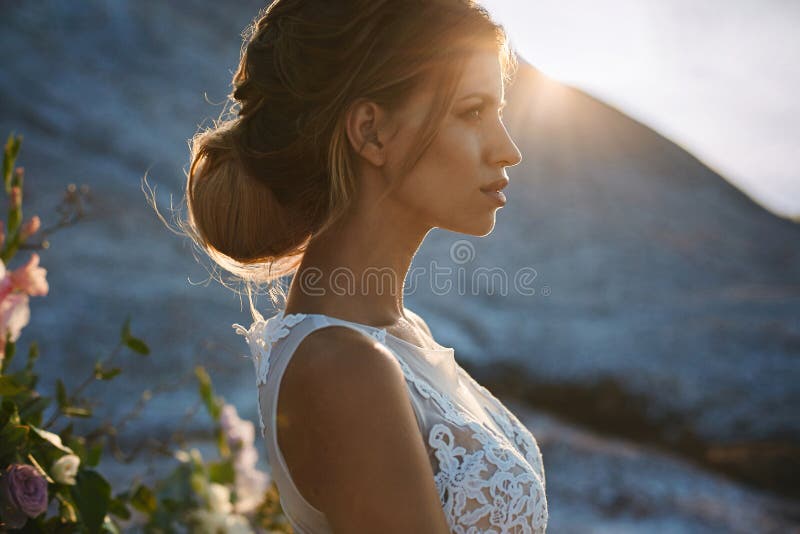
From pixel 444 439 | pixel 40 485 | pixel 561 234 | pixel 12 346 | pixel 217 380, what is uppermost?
pixel 561 234

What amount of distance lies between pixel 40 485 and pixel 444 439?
64 cm

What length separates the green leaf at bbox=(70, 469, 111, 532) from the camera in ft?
4.33

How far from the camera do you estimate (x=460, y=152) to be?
1332 mm

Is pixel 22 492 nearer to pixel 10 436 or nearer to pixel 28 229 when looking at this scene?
pixel 10 436

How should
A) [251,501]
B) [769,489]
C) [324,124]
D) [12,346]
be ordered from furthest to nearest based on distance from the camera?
[769,489], [251,501], [12,346], [324,124]

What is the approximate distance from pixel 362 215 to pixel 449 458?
461 mm

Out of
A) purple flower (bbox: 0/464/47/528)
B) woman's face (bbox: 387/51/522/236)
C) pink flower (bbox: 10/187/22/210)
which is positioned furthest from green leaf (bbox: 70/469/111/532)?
woman's face (bbox: 387/51/522/236)

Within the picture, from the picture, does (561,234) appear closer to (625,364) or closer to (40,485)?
(625,364)

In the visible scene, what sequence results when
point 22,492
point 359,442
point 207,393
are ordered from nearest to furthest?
point 359,442 → point 22,492 → point 207,393

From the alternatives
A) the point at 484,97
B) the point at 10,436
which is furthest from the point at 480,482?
the point at 10,436

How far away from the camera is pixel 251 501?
2080 mm

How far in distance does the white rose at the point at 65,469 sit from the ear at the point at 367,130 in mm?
724

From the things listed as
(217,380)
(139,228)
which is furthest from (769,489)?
(139,228)

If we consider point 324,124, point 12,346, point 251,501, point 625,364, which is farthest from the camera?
point 625,364
